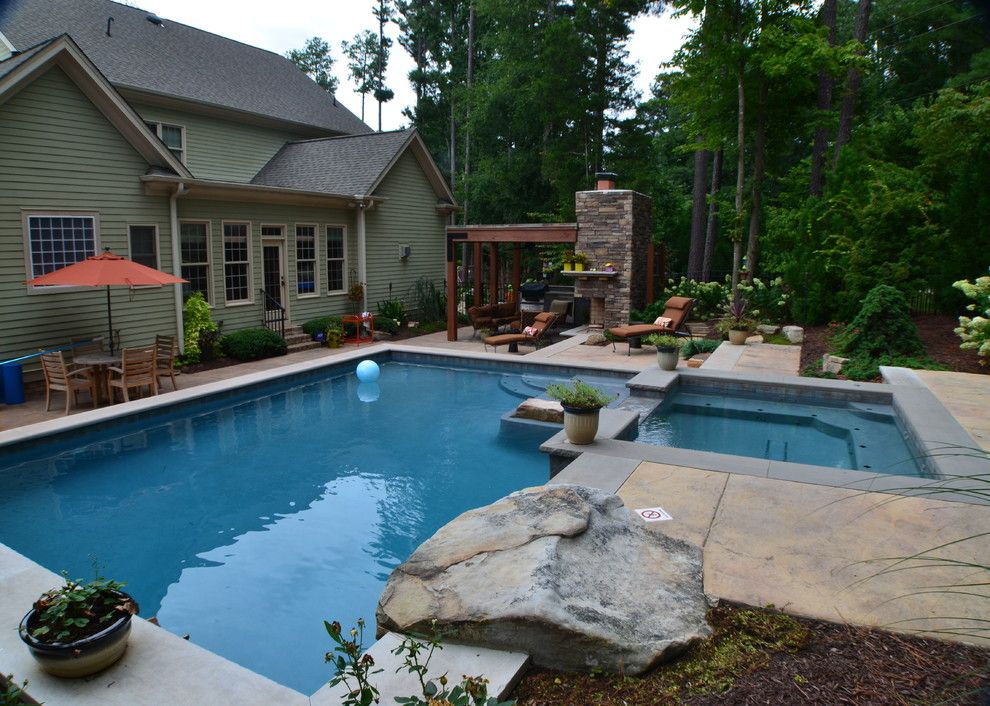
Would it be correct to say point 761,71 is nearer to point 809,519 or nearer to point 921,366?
point 921,366

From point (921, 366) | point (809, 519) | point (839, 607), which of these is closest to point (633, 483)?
point (809, 519)

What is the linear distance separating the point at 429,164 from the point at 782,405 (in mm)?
11707

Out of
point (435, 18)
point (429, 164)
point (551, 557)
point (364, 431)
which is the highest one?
→ point (435, 18)

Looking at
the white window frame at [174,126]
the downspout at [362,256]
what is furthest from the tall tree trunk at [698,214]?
the white window frame at [174,126]

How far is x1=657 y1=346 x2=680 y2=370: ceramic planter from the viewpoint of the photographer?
1048 cm

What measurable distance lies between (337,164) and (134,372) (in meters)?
9.08

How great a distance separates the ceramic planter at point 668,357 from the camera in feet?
34.4

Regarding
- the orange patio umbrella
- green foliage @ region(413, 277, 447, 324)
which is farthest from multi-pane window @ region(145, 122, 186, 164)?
the orange patio umbrella

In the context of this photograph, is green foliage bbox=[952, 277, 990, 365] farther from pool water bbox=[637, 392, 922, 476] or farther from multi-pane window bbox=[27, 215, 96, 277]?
multi-pane window bbox=[27, 215, 96, 277]

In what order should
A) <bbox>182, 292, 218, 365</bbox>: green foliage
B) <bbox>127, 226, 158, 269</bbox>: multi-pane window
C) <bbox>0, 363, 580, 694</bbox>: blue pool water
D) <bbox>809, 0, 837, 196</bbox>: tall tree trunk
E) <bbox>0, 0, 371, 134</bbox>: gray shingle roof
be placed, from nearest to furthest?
<bbox>0, 363, 580, 694</bbox>: blue pool water
<bbox>127, 226, 158, 269</bbox>: multi-pane window
<bbox>182, 292, 218, 365</bbox>: green foliage
<bbox>0, 0, 371, 134</bbox>: gray shingle roof
<bbox>809, 0, 837, 196</bbox>: tall tree trunk

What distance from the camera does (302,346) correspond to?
14.1 m

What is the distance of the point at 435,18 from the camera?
3062 centimetres

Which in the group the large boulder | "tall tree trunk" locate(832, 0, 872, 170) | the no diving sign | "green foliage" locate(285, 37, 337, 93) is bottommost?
the no diving sign

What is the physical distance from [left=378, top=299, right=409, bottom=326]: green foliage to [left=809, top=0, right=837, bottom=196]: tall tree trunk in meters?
10.8
